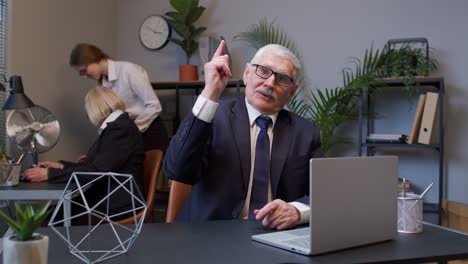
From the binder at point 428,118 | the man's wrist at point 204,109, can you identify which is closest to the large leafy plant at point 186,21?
the binder at point 428,118

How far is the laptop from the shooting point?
107cm

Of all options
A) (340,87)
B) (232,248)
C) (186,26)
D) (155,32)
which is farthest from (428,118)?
(232,248)

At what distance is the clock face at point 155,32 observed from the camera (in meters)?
→ 4.42

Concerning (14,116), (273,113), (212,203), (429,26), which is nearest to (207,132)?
(212,203)

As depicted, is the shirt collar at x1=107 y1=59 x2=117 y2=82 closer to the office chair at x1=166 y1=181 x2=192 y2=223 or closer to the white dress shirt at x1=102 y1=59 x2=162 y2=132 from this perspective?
the white dress shirt at x1=102 y1=59 x2=162 y2=132

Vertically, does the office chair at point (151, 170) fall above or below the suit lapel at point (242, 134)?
below

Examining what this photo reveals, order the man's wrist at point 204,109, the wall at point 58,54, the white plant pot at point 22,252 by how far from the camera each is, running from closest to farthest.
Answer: the white plant pot at point 22,252, the man's wrist at point 204,109, the wall at point 58,54

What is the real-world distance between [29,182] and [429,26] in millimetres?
3158

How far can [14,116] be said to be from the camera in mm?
2736

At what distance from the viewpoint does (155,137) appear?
3475 millimetres

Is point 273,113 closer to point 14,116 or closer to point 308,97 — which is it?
point 14,116

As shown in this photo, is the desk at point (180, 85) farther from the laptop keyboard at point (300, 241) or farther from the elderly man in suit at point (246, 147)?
the laptop keyboard at point (300, 241)

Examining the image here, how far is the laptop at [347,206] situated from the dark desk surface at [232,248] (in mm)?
25

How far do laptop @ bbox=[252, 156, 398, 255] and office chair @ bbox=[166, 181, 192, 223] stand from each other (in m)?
0.54
